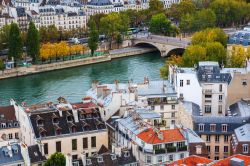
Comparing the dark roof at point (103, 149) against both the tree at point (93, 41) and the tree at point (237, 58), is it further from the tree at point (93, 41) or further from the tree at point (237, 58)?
the tree at point (93, 41)

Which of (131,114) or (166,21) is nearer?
(131,114)

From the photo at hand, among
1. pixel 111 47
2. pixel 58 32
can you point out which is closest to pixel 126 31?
pixel 111 47

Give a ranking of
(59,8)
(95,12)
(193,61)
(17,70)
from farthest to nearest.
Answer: (95,12)
(59,8)
(17,70)
(193,61)

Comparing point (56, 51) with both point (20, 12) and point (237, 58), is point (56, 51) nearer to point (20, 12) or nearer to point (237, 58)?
point (20, 12)

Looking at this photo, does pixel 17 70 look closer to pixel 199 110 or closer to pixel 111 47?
pixel 111 47

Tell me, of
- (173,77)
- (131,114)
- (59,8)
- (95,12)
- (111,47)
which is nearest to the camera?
(131,114)

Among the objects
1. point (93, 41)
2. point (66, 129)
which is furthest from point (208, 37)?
point (66, 129)

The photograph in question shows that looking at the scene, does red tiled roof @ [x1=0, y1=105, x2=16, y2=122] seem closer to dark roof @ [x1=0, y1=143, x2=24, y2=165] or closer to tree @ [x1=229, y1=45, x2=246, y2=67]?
dark roof @ [x1=0, y1=143, x2=24, y2=165]

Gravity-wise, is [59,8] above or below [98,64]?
above

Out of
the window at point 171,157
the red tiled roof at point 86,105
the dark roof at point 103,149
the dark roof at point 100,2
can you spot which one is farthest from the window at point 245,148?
the dark roof at point 100,2
